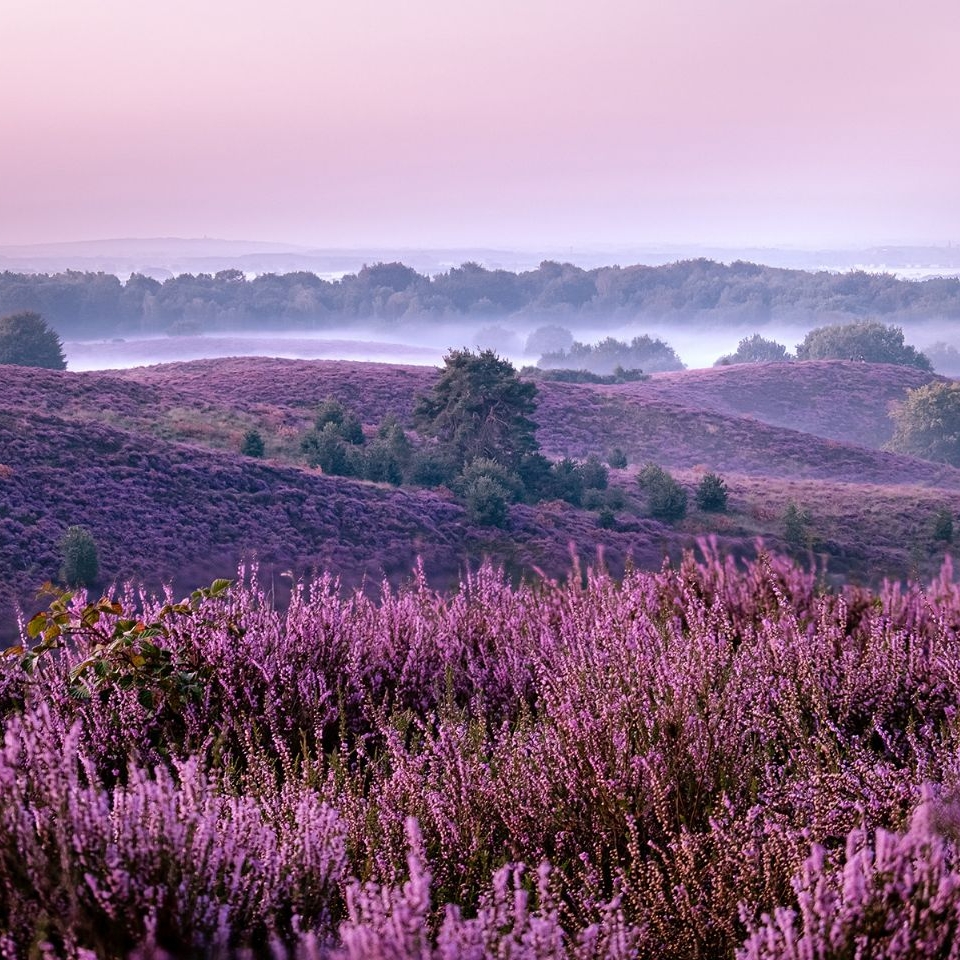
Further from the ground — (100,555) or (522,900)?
(522,900)

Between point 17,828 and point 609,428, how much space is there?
4628 centimetres

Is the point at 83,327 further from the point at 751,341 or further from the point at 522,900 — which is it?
the point at 522,900

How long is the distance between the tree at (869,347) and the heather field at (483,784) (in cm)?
8395

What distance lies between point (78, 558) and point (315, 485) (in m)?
8.15

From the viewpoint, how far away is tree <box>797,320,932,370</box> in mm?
83875

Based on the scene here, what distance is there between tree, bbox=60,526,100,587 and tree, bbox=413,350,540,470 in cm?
1485

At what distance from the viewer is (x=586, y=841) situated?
335 centimetres

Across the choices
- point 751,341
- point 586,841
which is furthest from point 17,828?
point 751,341

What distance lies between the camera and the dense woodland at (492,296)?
118 metres

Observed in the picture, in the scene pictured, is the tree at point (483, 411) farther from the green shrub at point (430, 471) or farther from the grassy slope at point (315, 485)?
the grassy slope at point (315, 485)

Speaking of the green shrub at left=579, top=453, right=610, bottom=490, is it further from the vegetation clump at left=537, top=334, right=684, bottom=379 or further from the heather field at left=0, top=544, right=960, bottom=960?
the vegetation clump at left=537, top=334, right=684, bottom=379

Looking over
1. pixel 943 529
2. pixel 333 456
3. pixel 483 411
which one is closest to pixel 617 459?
pixel 483 411

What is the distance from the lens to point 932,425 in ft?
193

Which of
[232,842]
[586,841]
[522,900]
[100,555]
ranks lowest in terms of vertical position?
[100,555]
